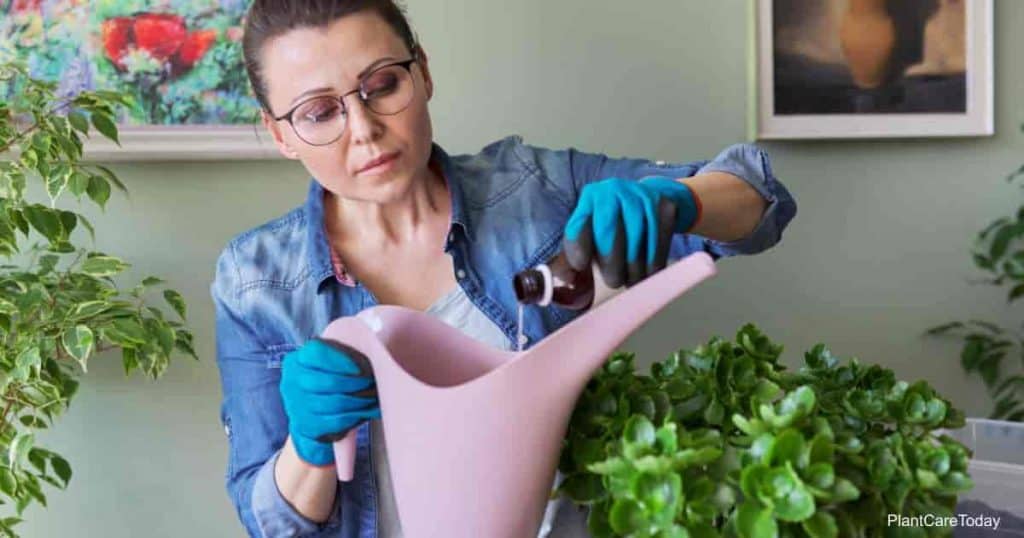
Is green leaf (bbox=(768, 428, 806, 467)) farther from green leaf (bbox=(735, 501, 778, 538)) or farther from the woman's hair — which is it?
the woman's hair

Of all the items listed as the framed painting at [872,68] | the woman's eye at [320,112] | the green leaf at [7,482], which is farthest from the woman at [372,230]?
the framed painting at [872,68]

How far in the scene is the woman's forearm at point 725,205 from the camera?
82cm

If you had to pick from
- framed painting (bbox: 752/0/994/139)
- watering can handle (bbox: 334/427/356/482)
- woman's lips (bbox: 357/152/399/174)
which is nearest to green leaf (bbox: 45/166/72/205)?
woman's lips (bbox: 357/152/399/174)

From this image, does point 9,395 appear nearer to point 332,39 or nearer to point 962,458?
point 332,39

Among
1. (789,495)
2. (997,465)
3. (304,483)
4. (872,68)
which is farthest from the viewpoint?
(872,68)

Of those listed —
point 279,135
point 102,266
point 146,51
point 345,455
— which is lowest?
point 345,455

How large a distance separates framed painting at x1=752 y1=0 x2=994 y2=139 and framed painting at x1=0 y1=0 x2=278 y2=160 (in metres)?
0.66

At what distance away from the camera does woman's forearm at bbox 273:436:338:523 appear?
2.66 feet

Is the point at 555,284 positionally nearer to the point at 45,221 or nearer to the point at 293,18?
the point at 293,18

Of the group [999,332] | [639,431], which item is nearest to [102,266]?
[639,431]

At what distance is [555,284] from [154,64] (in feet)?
2.29

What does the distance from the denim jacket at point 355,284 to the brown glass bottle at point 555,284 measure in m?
0.23

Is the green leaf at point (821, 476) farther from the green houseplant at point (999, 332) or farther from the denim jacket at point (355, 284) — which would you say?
the green houseplant at point (999, 332)

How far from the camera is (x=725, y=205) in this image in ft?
2.77
